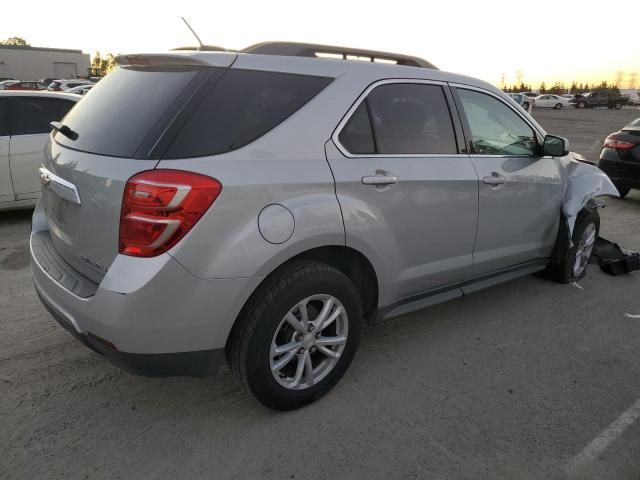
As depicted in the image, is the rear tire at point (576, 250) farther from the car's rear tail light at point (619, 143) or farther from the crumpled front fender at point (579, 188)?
the car's rear tail light at point (619, 143)

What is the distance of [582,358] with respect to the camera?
3.42 m

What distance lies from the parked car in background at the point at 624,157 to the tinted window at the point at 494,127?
15.5ft

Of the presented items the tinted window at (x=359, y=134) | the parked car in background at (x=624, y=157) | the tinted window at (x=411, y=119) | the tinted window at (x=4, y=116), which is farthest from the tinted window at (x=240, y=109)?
the parked car in background at (x=624, y=157)

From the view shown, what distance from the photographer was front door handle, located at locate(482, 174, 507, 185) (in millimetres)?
3443

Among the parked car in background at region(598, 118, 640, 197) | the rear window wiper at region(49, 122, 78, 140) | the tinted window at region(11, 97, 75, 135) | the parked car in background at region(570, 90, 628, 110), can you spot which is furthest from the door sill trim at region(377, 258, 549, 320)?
the parked car in background at region(570, 90, 628, 110)

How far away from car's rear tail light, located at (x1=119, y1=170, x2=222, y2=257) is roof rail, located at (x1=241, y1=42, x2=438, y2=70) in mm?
914

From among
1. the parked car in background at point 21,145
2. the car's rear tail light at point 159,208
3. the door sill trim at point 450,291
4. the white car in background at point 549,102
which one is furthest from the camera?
the white car in background at point 549,102

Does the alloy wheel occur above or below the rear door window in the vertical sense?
below

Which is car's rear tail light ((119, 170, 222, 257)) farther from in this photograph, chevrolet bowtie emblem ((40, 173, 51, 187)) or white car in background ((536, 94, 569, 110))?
white car in background ((536, 94, 569, 110))

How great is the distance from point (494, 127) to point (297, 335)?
2.15 m

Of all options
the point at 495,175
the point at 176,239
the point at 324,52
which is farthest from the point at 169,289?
the point at 495,175

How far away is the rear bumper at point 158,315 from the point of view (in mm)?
2156

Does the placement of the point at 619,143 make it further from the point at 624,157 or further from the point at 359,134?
the point at 359,134

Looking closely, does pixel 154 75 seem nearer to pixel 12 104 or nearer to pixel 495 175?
pixel 495 175
